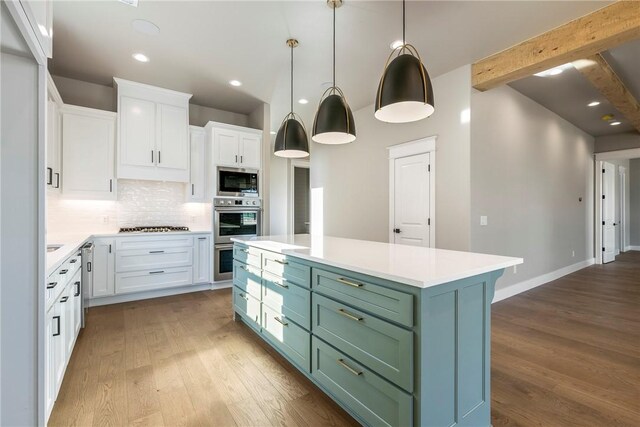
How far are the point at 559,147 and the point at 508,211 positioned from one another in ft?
7.54

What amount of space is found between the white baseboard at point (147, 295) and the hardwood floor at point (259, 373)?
0.28 m

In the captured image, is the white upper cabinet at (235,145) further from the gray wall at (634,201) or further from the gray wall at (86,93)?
the gray wall at (634,201)

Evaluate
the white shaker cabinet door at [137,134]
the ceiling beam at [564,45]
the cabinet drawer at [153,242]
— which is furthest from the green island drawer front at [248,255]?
the ceiling beam at [564,45]

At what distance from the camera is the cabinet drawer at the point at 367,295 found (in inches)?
53.1

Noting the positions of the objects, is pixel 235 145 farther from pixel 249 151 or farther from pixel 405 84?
pixel 405 84

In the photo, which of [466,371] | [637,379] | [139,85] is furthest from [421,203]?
[139,85]

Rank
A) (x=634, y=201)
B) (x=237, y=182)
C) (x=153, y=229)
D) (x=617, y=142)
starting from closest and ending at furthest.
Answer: (x=153, y=229), (x=237, y=182), (x=617, y=142), (x=634, y=201)

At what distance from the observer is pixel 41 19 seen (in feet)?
3.99

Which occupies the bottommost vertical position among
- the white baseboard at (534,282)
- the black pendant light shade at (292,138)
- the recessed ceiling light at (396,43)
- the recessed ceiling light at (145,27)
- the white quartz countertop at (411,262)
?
the white baseboard at (534,282)

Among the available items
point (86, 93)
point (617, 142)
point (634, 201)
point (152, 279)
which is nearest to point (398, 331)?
point (152, 279)

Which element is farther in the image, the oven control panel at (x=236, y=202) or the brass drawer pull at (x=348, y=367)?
the oven control panel at (x=236, y=202)

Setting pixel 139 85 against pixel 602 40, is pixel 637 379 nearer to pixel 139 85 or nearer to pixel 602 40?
pixel 602 40

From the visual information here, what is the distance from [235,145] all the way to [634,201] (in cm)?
1077

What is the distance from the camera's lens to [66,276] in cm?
208
